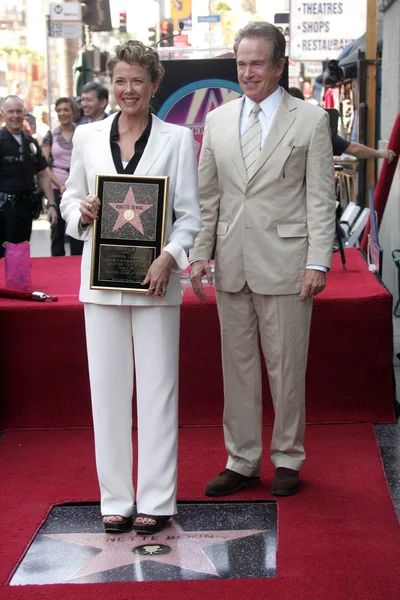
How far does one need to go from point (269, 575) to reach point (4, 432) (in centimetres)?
245

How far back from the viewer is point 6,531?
425cm

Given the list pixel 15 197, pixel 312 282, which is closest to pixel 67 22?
pixel 15 197

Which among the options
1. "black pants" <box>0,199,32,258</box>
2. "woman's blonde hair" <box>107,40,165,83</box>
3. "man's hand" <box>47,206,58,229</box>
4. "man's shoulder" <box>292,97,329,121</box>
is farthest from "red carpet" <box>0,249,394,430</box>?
"man's hand" <box>47,206,58,229</box>

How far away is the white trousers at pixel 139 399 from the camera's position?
4.08 m

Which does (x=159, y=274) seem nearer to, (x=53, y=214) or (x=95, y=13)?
(x=53, y=214)

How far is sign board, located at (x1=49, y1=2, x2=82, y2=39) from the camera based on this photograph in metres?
19.8

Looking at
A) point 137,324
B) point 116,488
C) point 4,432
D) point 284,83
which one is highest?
point 284,83

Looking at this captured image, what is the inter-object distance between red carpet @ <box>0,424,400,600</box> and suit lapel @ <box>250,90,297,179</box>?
148cm

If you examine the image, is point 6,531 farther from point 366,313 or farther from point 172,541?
point 366,313

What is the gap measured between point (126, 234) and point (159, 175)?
0.26m

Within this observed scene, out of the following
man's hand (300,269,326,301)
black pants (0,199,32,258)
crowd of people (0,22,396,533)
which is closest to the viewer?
crowd of people (0,22,396,533)

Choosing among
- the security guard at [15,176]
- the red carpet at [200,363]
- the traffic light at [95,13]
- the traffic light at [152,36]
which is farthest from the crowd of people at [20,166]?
the traffic light at [152,36]

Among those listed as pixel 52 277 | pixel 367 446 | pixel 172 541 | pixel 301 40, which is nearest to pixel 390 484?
pixel 367 446

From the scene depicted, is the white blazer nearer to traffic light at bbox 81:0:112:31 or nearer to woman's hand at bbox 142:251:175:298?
woman's hand at bbox 142:251:175:298
